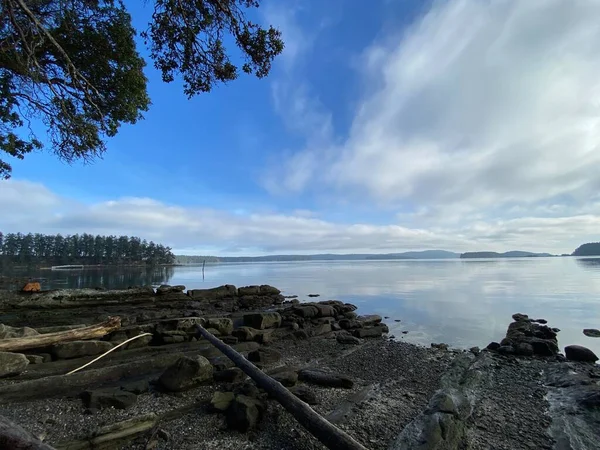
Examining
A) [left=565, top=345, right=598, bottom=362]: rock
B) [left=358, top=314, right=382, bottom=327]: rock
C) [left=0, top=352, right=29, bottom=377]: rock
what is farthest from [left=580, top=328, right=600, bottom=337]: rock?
[left=0, top=352, right=29, bottom=377]: rock

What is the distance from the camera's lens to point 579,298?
2698 cm

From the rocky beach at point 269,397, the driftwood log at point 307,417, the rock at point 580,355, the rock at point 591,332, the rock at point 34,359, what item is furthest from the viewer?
the rock at point 591,332

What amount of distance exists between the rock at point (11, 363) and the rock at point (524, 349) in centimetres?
1439

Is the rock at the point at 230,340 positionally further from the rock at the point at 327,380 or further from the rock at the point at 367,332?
the rock at the point at 367,332

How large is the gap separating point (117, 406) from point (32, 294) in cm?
1789

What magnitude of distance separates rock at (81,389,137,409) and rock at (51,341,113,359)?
122 inches

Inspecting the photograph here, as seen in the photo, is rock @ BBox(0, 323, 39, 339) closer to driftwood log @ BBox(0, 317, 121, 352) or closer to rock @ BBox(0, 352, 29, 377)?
driftwood log @ BBox(0, 317, 121, 352)

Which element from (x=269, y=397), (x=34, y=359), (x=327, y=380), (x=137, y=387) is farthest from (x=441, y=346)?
(x=34, y=359)

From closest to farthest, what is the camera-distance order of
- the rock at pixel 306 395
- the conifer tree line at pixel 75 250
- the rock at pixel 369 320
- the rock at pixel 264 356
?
1. the rock at pixel 306 395
2. the rock at pixel 264 356
3. the rock at pixel 369 320
4. the conifer tree line at pixel 75 250

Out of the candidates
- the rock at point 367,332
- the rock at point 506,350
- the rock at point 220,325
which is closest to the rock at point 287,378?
the rock at point 220,325

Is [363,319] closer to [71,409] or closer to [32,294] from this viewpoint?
[71,409]

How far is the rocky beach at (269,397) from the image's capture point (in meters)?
4.81

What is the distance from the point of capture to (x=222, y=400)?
5.55 meters

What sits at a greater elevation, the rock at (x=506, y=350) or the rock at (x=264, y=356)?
the rock at (x=264, y=356)
